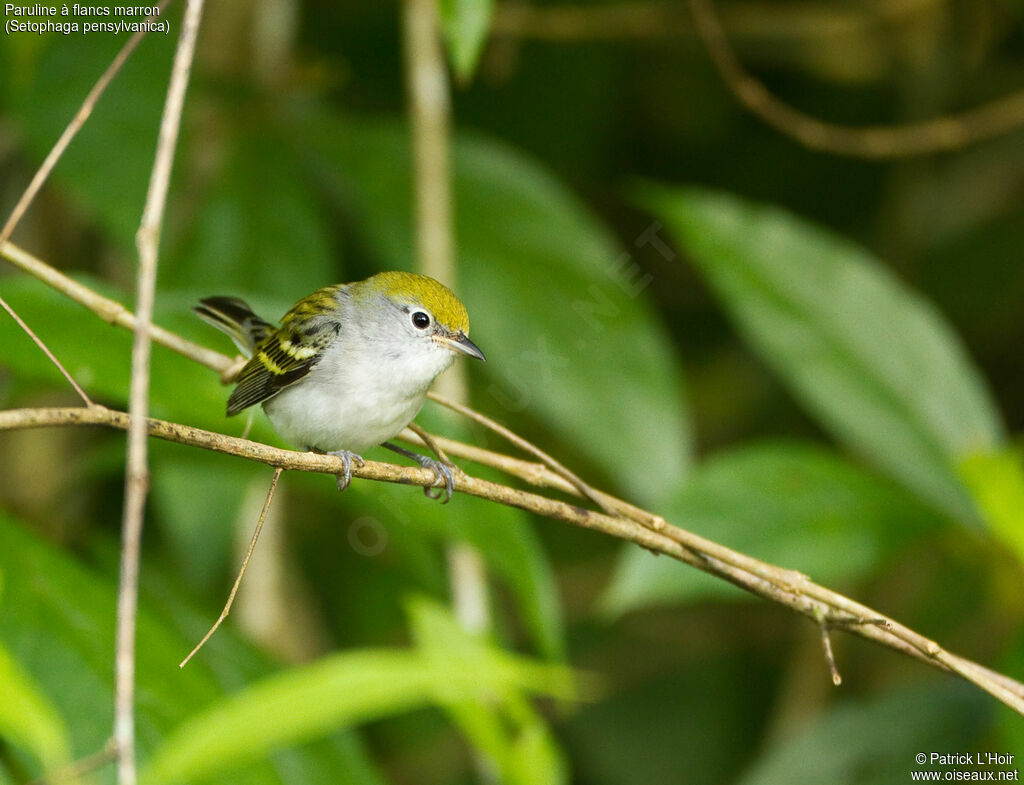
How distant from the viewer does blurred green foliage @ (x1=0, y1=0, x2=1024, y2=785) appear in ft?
9.00

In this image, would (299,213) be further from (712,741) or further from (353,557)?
(712,741)

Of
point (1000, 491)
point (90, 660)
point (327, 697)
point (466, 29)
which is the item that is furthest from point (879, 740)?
point (327, 697)

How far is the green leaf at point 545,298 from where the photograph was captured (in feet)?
11.7

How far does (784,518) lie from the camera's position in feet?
11.2

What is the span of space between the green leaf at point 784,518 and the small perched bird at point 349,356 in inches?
31.2

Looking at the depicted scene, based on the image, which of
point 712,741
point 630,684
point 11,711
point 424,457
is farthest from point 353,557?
point 11,711

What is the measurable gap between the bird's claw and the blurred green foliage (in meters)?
0.20

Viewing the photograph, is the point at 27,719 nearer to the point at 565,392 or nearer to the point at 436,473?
the point at 436,473

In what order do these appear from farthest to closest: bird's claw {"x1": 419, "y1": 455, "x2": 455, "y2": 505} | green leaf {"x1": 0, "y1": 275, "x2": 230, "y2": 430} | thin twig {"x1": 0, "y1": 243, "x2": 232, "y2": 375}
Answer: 1. green leaf {"x1": 0, "y1": 275, "x2": 230, "y2": 430}
2. bird's claw {"x1": 419, "y1": 455, "x2": 455, "y2": 505}
3. thin twig {"x1": 0, "y1": 243, "x2": 232, "y2": 375}

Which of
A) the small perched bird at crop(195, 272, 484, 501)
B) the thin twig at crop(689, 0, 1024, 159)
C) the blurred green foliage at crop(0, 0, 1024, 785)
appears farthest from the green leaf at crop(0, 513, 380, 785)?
the thin twig at crop(689, 0, 1024, 159)

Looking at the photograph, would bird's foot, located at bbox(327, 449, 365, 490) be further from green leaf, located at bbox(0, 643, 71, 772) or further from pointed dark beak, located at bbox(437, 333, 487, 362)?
green leaf, located at bbox(0, 643, 71, 772)

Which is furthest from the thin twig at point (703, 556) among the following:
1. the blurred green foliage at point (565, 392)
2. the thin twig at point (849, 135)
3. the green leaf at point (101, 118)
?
the green leaf at point (101, 118)

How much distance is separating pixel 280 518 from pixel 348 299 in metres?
1.10

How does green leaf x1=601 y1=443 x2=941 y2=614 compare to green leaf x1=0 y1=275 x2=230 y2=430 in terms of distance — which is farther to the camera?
green leaf x1=601 y1=443 x2=941 y2=614
